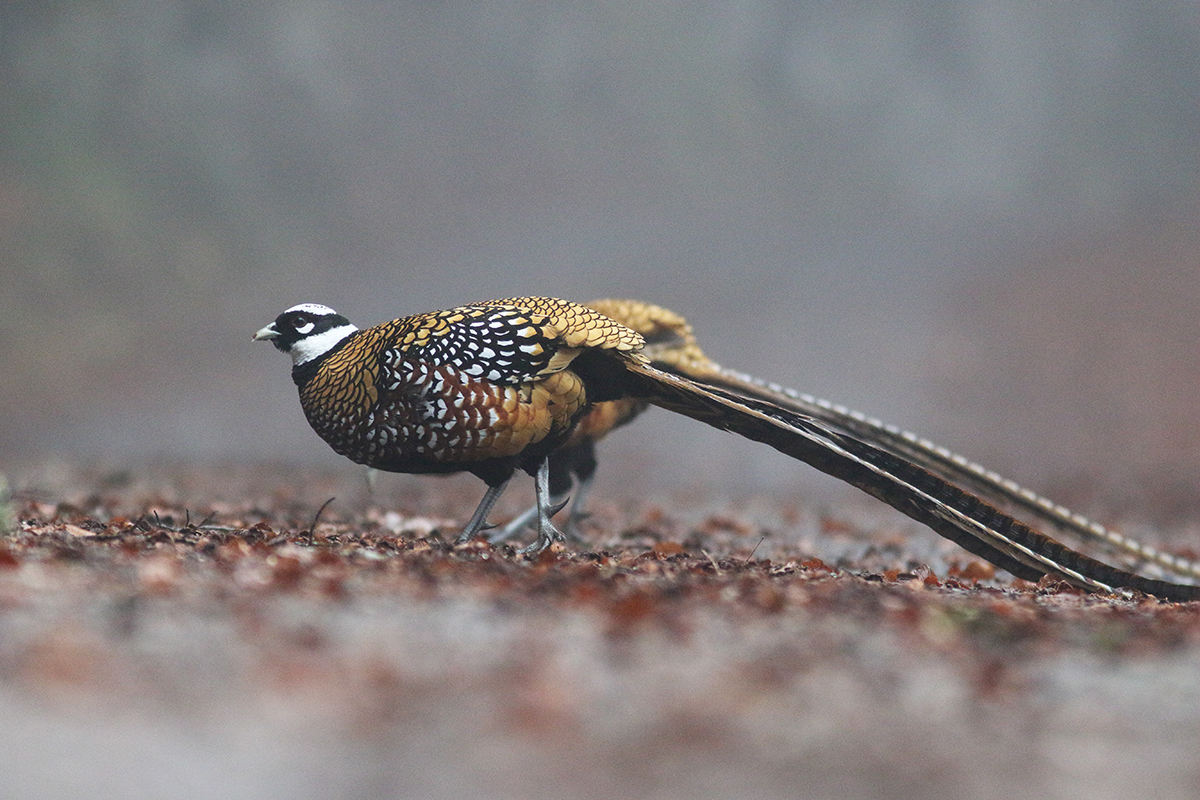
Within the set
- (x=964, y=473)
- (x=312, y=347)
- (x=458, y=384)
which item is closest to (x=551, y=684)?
(x=458, y=384)

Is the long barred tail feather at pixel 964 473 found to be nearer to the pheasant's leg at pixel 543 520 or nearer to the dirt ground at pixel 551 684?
the dirt ground at pixel 551 684

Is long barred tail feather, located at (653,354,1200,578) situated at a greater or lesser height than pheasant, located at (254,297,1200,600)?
greater

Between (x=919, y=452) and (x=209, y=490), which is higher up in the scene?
(x=919, y=452)

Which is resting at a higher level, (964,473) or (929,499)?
(964,473)

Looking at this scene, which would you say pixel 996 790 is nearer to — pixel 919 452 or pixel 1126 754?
pixel 1126 754

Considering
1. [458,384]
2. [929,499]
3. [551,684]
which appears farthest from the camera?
[458,384]

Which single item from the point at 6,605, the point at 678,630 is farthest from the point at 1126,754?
the point at 6,605

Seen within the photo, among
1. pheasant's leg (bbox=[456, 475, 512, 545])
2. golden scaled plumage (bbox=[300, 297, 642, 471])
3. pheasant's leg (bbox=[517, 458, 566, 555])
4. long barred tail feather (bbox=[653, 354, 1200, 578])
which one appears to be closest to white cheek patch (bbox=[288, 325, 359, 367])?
golden scaled plumage (bbox=[300, 297, 642, 471])

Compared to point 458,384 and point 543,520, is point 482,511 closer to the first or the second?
point 543,520

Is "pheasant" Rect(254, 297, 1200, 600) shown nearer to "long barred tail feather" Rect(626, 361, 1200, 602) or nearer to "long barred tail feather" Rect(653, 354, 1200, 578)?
"long barred tail feather" Rect(626, 361, 1200, 602)
